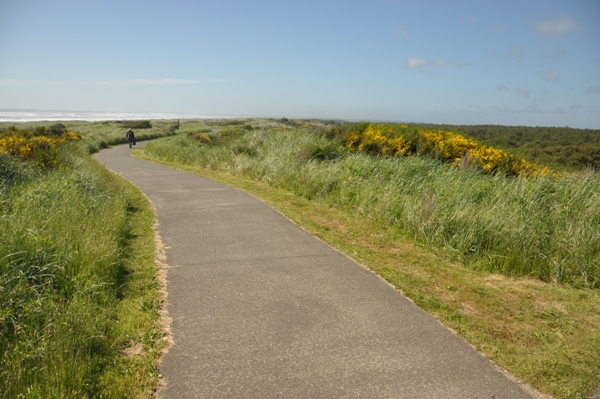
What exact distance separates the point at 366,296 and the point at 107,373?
2.93 metres

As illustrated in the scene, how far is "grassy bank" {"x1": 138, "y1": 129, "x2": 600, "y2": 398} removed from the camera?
14.2ft

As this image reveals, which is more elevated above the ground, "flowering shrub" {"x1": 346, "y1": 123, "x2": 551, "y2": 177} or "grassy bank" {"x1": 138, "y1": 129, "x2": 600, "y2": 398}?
"flowering shrub" {"x1": 346, "y1": 123, "x2": 551, "y2": 177}

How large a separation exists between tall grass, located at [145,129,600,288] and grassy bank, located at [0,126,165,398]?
15.7ft

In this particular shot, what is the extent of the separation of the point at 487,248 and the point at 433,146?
970cm

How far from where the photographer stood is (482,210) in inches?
302

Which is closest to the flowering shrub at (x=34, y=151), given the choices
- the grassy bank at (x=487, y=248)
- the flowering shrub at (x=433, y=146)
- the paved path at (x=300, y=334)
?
the grassy bank at (x=487, y=248)

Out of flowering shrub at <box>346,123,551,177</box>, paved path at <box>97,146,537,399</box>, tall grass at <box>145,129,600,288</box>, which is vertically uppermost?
flowering shrub at <box>346,123,551,177</box>

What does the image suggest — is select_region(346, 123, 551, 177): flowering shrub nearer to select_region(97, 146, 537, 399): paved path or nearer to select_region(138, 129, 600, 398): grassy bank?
select_region(138, 129, 600, 398): grassy bank

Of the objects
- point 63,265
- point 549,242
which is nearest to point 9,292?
point 63,265

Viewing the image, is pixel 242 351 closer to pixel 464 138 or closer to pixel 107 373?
pixel 107 373

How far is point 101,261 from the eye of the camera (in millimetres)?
5395

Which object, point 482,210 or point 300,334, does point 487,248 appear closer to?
point 482,210

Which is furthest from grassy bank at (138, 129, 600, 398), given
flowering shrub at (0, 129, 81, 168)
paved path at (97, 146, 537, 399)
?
flowering shrub at (0, 129, 81, 168)

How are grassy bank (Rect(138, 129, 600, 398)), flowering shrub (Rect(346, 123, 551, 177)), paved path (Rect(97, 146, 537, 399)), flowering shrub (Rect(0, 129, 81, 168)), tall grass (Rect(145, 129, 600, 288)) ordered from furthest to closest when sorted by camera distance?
flowering shrub (Rect(346, 123, 551, 177)) < flowering shrub (Rect(0, 129, 81, 168)) < tall grass (Rect(145, 129, 600, 288)) < grassy bank (Rect(138, 129, 600, 398)) < paved path (Rect(97, 146, 537, 399))
